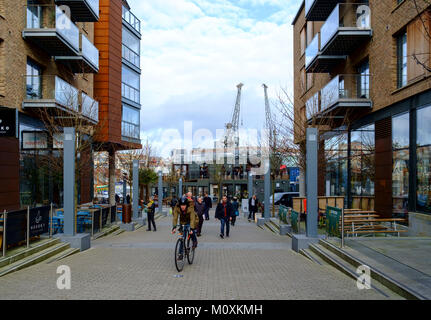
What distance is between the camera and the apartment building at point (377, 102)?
46.5ft

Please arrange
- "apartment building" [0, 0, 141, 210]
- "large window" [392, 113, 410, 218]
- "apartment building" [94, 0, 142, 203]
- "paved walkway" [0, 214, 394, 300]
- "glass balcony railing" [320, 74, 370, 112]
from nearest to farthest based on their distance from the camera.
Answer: "paved walkway" [0, 214, 394, 300] < "large window" [392, 113, 410, 218] < "apartment building" [0, 0, 141, 210] < "glass balcony railing" [320, 74, 370, 112] < "apartment building" [94, 0, 142, 203]

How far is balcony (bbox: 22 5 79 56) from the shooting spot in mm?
18188

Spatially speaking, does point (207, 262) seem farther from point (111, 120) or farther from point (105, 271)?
point (111, 120)

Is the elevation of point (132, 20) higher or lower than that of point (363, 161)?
higher

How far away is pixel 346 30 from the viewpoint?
1825cm

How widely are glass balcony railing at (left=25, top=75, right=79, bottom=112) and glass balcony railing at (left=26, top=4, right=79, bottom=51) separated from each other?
6.78 feet

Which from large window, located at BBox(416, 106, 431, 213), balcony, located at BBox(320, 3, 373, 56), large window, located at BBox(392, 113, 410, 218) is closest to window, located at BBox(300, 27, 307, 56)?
balcony, located at BBox(320, 3, 373, 56)

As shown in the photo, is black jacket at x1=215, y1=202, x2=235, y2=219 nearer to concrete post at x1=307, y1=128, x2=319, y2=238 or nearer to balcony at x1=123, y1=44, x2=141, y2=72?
concrete post at x1=307, y1=128, x2=319, y2=238

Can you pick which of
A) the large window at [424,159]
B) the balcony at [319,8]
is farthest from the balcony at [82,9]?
the large window at [424,159]

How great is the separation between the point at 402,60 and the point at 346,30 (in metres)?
3.34

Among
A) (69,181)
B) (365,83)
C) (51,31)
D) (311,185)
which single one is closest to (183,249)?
(311,185)

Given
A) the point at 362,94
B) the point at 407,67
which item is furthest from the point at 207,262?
the point at 362,94

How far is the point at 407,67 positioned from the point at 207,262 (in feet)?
35.6

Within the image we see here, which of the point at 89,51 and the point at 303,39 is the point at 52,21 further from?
the point at 303,39
